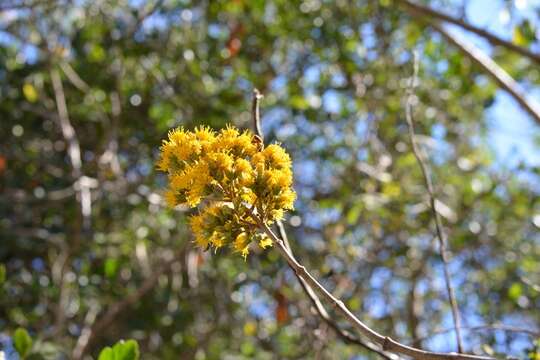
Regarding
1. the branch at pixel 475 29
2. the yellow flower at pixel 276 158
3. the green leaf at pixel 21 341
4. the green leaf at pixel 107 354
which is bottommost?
the green leaf at pixel 107 354

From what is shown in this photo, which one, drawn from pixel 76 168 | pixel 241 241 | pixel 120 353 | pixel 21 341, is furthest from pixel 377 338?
pixel 76 168

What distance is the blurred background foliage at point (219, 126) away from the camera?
12.7 feet

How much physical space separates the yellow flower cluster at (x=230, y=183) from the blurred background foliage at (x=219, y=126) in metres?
2.18

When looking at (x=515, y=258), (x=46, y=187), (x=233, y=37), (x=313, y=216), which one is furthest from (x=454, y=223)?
(x=46, y=187)

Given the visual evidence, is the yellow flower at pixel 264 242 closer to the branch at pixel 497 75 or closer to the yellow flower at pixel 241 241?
the yellow flower at pixel 241 241

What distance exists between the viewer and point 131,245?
425cm

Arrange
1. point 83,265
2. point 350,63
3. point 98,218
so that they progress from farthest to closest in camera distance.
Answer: point 98,218 < point 350,63 < point 83,265

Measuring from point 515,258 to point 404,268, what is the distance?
0.68 m

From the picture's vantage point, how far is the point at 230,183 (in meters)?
1.39

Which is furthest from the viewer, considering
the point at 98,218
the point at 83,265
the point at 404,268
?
the point at 404,268

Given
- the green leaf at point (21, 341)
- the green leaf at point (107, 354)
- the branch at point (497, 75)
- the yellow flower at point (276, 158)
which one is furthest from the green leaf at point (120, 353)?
the branch at point (497, 75)

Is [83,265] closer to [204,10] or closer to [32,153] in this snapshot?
[32,153]

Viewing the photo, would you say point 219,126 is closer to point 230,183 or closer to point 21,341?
point 21,341

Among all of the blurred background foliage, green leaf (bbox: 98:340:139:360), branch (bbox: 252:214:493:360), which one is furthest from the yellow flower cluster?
the blurred background foliage
